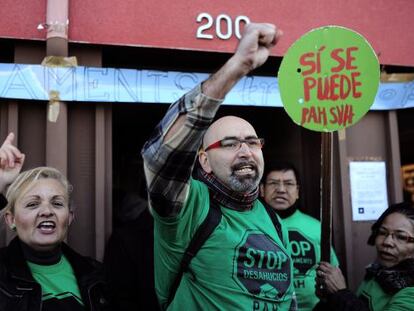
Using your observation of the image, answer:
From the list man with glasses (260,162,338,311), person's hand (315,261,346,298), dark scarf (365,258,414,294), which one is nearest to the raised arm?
person's hand (315,261,346,298)

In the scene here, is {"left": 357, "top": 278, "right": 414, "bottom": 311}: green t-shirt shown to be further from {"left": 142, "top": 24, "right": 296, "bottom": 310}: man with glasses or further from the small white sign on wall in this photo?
the small white sign on wall

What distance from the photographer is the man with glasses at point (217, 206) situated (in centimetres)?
137

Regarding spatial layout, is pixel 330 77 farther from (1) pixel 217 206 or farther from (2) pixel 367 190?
(2) pixel 367 190

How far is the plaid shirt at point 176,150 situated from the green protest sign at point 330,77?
870 mm

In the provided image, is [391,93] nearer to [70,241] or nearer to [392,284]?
[392,284]

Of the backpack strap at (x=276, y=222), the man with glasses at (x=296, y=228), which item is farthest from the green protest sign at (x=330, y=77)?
the man with glasses at (x=296, y=228)

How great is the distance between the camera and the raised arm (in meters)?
1.35

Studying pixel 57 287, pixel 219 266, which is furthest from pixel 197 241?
pixel 57 287

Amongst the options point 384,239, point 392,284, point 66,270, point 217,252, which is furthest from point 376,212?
point 66,270

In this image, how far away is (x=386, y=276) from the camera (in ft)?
8.21

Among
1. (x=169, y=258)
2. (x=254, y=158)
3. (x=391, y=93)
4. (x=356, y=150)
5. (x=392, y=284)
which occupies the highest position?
(x=391, y=93)

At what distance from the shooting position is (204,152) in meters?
2.09

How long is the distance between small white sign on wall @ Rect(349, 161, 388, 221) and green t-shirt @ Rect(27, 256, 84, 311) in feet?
6.98

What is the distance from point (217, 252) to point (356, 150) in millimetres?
2094
